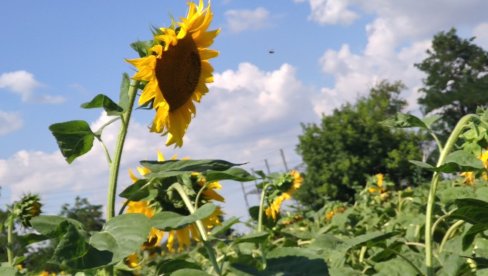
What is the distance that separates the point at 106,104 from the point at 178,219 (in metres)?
0.23

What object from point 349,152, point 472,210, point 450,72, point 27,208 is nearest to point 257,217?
point 27,208

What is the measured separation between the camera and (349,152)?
93.1 ft

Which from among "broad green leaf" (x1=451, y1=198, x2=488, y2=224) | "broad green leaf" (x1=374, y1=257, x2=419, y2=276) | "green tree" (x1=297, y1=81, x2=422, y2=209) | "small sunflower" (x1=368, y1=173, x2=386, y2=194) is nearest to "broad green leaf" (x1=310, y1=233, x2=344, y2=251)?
"broad green leaf" (x1=374, y1=257, x2=419, y2=276)

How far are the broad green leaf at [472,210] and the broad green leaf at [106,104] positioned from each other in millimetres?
657

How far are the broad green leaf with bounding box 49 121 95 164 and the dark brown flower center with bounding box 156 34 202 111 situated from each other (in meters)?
0.21

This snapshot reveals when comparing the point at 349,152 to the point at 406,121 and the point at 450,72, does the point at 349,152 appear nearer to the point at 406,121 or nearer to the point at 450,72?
the point at 450,72

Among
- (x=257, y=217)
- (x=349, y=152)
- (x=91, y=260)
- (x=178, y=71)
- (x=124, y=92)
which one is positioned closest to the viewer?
(x=91, y=260)

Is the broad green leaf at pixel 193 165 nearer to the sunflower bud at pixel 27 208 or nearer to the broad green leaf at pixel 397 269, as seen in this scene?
the broad green leaf at pixel 397 269

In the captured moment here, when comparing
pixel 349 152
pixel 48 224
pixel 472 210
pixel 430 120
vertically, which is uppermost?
pixel 349 152

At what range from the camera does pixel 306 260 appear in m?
1.20

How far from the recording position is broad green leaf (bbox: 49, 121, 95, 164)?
1.23 meters

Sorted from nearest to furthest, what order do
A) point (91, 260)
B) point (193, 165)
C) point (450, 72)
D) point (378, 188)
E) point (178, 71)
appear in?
point (91, 260)
point (193, 165)
point (178, 71)
point (378, 188)
point (450, 72)

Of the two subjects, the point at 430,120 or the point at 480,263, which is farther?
the point at 430,120

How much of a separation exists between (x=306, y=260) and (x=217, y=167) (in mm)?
207
